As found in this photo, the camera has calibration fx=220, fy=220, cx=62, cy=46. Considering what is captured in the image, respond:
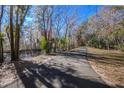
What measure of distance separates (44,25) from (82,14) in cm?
944

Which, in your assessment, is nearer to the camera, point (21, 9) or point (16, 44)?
point (21, 9)

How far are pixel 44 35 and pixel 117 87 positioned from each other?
11793mm

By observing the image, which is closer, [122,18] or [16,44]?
[122,18]
